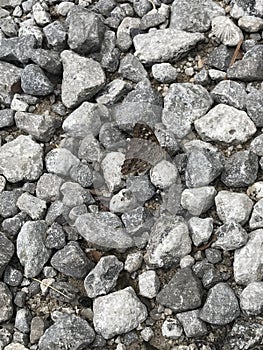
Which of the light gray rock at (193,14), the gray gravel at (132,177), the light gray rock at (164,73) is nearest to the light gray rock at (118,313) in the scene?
the gray gravel at (132,177)

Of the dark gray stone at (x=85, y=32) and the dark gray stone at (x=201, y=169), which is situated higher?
the dark gray stone at (x=85, y=32)

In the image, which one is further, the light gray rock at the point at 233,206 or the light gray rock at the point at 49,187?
the light gray rock at the point at 49,187

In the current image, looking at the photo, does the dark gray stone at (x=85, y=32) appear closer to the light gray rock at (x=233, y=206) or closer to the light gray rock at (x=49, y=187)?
the light gray rock at (x=49, y=187)

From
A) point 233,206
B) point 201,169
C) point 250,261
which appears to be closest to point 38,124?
point 201,169


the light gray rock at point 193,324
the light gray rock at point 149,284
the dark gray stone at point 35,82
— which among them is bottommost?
the light gray rock at point 193,324

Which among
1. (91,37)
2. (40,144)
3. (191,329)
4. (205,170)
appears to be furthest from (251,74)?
(191,329)

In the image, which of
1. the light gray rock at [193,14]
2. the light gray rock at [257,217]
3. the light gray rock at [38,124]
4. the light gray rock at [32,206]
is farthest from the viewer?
the light gray rock at [193,14]

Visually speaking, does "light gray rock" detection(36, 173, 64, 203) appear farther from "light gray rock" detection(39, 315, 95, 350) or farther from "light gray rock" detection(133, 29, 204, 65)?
"light gray rock" detection(133, 29, 204, 65)
